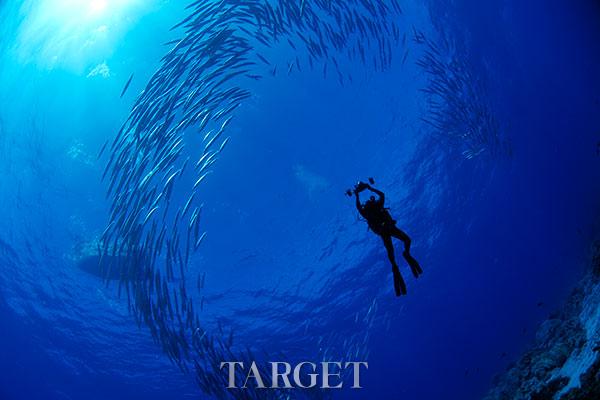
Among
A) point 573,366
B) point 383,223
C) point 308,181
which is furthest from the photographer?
point 308,181

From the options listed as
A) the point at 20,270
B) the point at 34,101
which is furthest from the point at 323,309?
the point at 34,101

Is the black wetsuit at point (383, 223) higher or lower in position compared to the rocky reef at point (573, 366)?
higher

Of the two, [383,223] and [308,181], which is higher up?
[308,181]

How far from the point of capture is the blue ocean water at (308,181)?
1488 cm

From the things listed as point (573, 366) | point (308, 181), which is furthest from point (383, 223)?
point (308, 181)

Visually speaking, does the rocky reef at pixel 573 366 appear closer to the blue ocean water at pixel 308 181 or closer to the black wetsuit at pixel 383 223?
the black wetsuit at pixel 383 223

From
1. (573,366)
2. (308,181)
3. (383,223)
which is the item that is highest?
(308,181)

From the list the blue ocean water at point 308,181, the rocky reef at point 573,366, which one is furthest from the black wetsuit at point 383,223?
the blue ocean water at point 308,181

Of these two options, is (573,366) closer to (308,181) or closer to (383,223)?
(383,223)

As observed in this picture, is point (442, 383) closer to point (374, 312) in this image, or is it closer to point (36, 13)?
point (374, 312)

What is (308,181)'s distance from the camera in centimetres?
2067

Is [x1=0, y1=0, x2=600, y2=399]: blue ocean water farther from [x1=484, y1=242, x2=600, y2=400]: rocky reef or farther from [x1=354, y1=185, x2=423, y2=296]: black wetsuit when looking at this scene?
[x1=354, y1=185, x2=423, y2=296]: black wetsuit

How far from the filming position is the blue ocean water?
1488 cm

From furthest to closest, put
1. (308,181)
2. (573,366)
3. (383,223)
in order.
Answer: (308,181) → (573,366) → (383,223)
